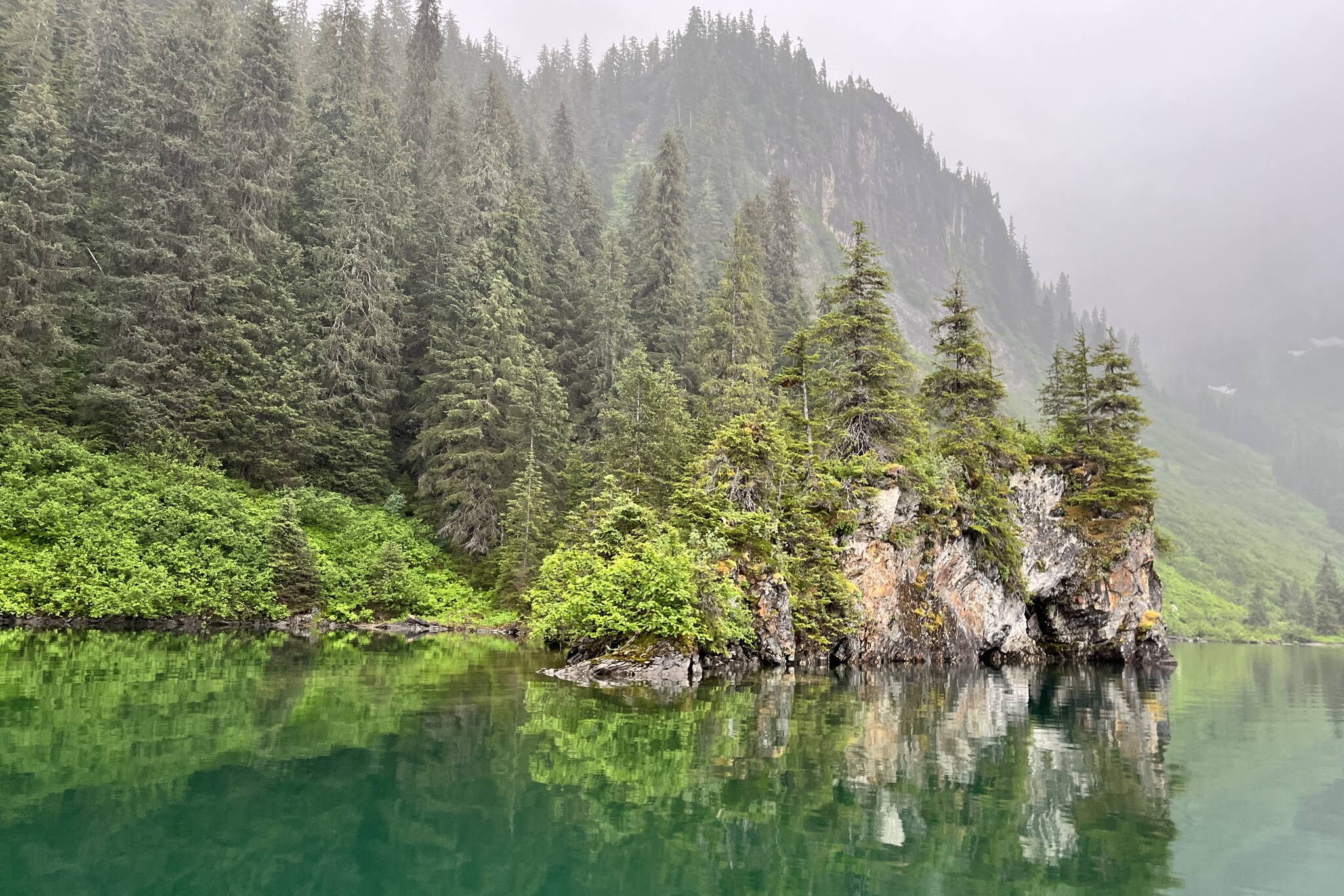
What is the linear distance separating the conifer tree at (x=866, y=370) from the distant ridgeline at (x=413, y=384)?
16 centimetres

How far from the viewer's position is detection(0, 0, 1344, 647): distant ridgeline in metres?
28.1

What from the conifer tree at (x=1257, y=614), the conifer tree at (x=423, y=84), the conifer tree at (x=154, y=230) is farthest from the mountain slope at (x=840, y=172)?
the conifer tree at (x=154, y=230)

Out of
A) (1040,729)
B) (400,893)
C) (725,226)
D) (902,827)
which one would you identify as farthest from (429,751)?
(725,226)

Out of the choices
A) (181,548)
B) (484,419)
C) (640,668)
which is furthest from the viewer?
(484,419)

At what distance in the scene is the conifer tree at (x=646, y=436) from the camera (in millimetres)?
34156

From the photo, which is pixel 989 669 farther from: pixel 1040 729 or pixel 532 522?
pixel 532 522

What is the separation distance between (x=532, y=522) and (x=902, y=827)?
29968 millimetres

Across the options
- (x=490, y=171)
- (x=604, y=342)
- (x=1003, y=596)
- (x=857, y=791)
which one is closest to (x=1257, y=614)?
(x=1003, y=596)

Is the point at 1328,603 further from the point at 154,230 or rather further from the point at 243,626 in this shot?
the point at 154,230

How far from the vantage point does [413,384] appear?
155 feet

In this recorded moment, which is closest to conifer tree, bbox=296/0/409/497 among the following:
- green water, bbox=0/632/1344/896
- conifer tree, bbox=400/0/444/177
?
conifer tree, bbox=400/0/444/177

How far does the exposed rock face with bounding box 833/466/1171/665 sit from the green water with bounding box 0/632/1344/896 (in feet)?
36.4

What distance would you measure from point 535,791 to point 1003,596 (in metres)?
31.2

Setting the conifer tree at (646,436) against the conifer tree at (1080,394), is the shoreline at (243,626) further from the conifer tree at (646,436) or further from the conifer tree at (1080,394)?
the conifer tree at (1080,394)
